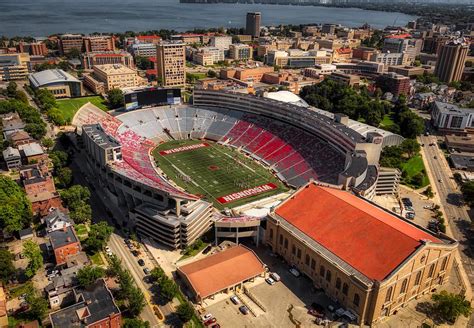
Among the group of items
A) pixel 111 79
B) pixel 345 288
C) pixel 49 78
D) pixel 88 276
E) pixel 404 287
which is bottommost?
pixel 345 288

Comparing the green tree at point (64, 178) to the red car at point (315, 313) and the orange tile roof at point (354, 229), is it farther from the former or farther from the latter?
the red car at point (315, 313)

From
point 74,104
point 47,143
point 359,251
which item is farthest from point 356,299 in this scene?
point 74,104

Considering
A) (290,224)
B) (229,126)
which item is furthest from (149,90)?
(290,224)

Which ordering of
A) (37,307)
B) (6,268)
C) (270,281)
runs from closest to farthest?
(37,307), (6,268), (270,281)

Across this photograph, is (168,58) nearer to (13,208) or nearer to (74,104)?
(74,104)

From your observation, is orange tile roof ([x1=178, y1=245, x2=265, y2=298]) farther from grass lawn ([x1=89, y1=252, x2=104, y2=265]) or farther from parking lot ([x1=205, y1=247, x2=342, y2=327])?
grass lawn ([x1=89, y1=252, x2=104, y2=265])

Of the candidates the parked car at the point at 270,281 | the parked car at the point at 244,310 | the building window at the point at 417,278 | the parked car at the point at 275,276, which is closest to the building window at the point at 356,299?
the building window at the point at 417,278
